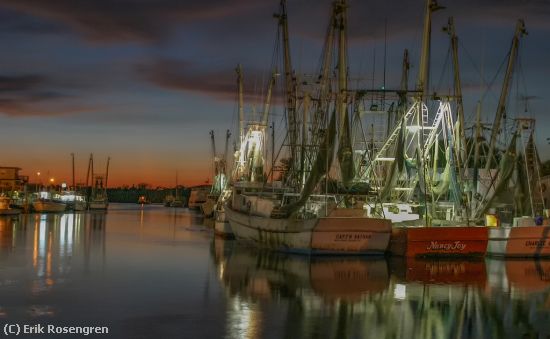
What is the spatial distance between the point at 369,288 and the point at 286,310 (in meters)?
6.15

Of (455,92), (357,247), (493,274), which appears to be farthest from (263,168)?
(493,274)

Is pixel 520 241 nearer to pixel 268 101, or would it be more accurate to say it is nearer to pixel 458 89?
pixel 458 89

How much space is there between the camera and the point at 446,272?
33906 mm

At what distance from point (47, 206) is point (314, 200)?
91.8 meters

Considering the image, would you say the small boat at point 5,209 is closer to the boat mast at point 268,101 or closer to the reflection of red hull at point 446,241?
the boat mast at point 268,101

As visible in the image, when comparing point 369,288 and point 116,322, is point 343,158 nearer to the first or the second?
point 369,288

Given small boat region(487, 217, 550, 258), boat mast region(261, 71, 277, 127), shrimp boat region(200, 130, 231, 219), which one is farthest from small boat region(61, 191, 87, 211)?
small boat region(487, 217, 550, 258)

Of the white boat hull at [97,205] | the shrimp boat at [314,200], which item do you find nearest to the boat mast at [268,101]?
the shrimp boat at [314,200]

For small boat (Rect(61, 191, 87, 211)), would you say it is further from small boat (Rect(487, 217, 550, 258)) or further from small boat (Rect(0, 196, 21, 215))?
small boat (Rect(487, 217, 550, 258))

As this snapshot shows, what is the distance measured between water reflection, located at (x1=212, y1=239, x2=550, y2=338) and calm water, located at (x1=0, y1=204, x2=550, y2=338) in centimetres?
4

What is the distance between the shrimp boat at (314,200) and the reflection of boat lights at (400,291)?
10.2m

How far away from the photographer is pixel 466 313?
890 inches

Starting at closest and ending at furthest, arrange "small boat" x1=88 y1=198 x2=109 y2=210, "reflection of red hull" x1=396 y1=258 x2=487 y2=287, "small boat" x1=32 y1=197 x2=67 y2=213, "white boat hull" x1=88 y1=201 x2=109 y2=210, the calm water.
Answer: the calm water, "reflection of red hull" x1=396 y1=258 x2=487 y2=287, "small boat" x1=32 y1=197 x2=67 y2=213, "white boat hull" x1=88 y1=201 x2=109 y2=210, "small boat" x1=88 y1=198 x2=109 y2=210

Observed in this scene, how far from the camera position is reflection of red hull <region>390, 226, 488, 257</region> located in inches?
1522
